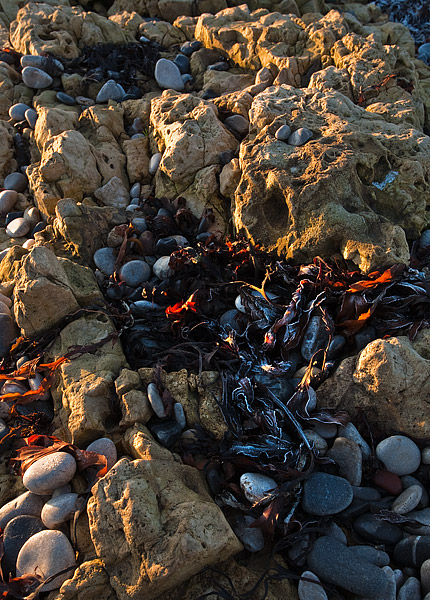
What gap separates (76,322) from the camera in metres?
3.45

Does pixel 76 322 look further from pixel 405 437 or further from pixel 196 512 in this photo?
pixel 405 437

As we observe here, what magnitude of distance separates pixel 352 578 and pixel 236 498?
0.72m

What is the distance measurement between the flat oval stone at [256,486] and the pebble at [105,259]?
2.26 metres

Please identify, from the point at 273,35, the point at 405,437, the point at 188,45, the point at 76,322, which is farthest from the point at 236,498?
the point at 188,45

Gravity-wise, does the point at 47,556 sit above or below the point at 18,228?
below

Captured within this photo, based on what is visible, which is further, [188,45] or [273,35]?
[188,45]

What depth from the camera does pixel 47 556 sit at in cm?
232

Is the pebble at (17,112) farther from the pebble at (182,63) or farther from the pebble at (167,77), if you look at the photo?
the pebble at (182,63)

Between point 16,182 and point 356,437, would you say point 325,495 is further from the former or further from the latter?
point 16,182

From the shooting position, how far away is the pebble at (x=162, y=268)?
3859mm

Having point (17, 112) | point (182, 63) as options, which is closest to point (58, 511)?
point (17, 112)

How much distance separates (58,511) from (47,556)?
0.23m

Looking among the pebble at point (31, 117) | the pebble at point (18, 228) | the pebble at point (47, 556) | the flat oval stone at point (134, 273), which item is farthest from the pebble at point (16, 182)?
the pebble at point (47, 556)

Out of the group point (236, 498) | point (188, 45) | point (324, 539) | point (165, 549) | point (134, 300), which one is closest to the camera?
point (165, 549)
